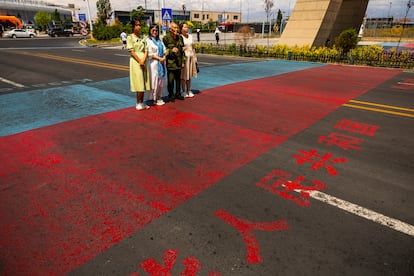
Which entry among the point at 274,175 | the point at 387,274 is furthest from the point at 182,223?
the point at 387,274

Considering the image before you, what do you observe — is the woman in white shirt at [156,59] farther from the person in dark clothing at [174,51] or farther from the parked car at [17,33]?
the parked car at [17,33]

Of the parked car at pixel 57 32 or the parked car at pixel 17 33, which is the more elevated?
the parked car at pixel 57 32

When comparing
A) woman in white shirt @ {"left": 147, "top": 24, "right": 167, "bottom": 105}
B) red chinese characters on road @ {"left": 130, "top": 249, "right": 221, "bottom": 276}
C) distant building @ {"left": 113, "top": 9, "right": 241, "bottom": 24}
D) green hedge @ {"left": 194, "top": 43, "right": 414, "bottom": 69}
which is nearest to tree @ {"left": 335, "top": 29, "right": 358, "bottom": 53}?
green hedge @ {"left": 194, "top": 43, "right": 414, "bottom": 69}

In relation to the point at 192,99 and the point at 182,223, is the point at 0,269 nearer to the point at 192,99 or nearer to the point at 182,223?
the point at 182,223

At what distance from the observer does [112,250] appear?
2344 mm

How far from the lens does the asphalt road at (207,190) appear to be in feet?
7.47

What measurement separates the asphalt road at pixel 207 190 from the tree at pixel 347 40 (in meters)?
12.2

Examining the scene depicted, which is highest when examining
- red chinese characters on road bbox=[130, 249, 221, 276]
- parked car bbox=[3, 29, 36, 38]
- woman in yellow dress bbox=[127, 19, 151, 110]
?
parked car bbox=[3, 29, 36, 38]

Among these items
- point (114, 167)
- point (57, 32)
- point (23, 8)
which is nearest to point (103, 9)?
point (57, 32)

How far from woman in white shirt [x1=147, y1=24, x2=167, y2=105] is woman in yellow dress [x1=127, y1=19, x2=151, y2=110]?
0.14 metres

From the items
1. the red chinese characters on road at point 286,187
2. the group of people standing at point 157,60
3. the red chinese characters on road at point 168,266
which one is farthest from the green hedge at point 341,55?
the red chinese characters on road at point 168,266

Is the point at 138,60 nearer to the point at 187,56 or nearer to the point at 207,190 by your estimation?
the point at 187,56

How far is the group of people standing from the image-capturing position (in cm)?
587

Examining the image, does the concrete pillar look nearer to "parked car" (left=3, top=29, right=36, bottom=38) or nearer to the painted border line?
the painted border line
